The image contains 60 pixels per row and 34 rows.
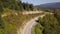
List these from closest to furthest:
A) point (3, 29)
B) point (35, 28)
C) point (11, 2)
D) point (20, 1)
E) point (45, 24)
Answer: point (3, 29), point (35, 28), point (45, 24), point (11, 2), point (20, 1)

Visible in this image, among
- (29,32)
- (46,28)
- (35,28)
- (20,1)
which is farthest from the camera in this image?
(20,1)

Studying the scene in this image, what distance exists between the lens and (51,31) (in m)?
53.5

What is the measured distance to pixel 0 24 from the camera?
1485 inches

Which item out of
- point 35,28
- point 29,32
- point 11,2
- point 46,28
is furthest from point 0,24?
point 11,2

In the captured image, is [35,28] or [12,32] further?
[35,28]

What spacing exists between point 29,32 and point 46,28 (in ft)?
27.5

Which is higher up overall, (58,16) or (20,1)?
(20,1)

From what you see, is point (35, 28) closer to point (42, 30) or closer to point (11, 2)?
point (42, 30)

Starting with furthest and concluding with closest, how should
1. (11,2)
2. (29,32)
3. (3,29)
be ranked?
1. (11,2)
2. (29,32)
3. (3,29)

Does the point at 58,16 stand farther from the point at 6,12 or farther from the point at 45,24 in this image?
the point at 6,12

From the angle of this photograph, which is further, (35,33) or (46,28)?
(46,28)

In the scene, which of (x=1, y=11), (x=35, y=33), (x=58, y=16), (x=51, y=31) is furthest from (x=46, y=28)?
(x=58, y=16)

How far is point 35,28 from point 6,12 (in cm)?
807

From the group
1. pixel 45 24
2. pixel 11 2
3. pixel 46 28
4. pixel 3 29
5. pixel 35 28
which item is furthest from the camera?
pixel 11 2
